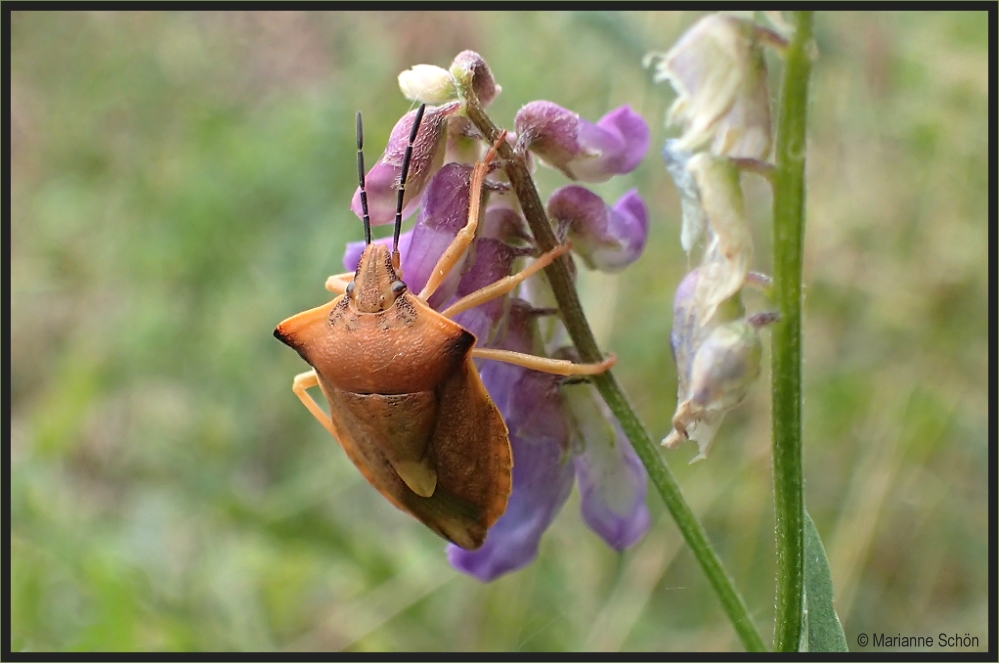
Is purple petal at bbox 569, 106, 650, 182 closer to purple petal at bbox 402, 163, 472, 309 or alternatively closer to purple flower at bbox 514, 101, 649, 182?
purple flower at bbox 514, 101, 649, 182

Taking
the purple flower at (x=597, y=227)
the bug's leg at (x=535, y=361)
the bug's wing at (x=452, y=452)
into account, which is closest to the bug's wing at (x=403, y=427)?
the bug's wing at (x=452, y=452)

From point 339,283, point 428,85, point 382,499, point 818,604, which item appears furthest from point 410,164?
point 382,499

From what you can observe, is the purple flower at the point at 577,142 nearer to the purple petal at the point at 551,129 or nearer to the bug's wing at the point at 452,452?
the purple petal at the point at 551,129

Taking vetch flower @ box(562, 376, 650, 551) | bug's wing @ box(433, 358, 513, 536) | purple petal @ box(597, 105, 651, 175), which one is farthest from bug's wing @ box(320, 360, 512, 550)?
purple petal @ box(597, 105, 651, 175)

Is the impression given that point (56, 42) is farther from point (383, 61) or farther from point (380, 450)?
point (380, 450)

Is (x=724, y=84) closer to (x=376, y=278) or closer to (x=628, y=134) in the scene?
(x=628, y=134)

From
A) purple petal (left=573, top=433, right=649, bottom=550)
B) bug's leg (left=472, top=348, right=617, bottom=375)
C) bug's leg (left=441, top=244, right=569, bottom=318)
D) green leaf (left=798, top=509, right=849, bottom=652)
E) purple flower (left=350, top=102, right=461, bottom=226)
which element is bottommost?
green leaf (left=798, top=509, right=849, bottom=652)
